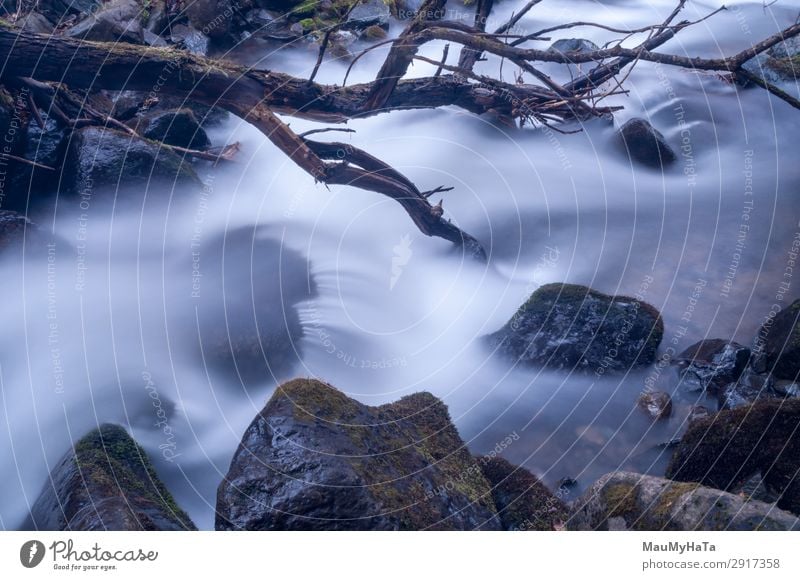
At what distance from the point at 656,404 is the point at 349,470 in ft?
4.06

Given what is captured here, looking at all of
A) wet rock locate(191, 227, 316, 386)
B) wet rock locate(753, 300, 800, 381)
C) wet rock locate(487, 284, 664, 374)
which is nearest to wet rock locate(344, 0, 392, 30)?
wet rock locate(191, 227, 316, 386)

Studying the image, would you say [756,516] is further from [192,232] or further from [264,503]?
[192,232]

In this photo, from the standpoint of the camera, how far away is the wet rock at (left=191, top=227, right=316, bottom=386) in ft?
7.73

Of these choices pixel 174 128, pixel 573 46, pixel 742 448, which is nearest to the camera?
pixel 742 448

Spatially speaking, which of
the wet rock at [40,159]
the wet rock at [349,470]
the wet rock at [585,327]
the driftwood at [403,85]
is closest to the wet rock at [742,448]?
the wet rock at [585,327]

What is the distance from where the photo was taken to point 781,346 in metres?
2.49

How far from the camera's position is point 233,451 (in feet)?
7.26

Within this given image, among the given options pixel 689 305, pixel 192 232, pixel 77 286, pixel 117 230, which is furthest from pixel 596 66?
pixel 77 286

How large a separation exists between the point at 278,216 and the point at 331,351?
0.58 metres

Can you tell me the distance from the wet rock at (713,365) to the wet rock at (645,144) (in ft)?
2.65

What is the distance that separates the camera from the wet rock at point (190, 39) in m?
2.56

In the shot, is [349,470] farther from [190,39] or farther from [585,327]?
[190,39]

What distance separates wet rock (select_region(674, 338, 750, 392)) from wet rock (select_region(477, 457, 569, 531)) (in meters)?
0.71

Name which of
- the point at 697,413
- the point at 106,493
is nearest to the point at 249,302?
the point at 106,493
